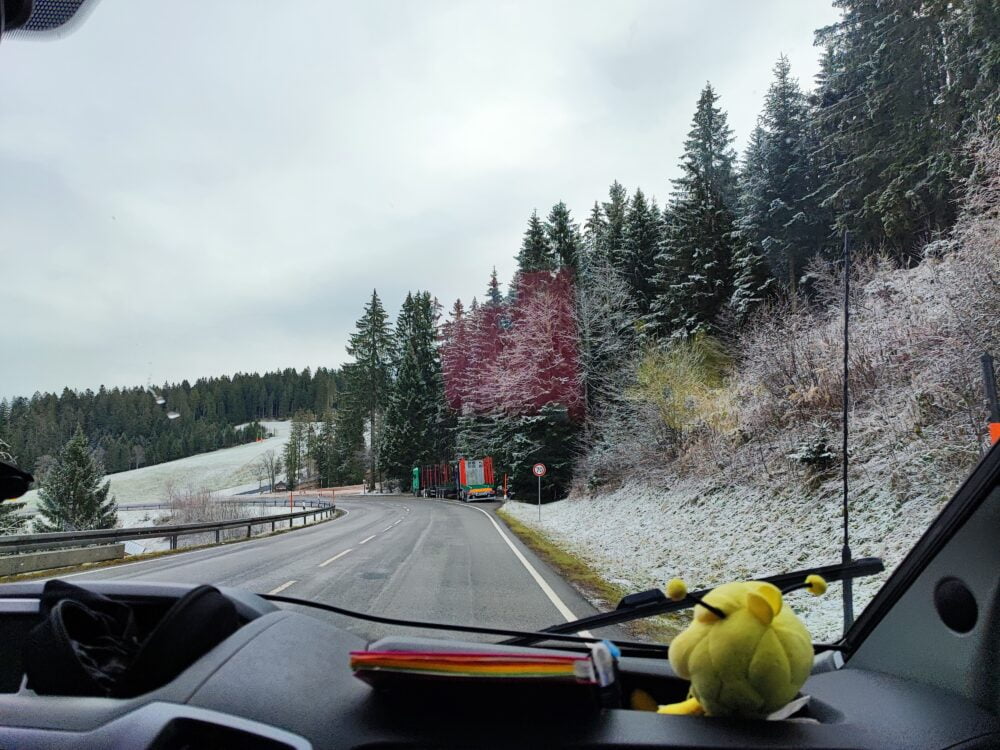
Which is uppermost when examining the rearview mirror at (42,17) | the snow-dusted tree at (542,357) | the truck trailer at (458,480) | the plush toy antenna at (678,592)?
the snow-dusted tree at (542,357)

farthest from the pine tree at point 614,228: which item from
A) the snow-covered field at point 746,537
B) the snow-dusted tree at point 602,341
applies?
the snow-covered field at point 746,537

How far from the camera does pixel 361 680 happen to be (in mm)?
1145

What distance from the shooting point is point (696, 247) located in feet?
90.1

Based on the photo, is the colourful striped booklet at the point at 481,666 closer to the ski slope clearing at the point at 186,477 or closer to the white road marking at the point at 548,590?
the white road marking at the point at 548,590

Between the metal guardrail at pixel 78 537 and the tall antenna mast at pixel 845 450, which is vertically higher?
the tall antenna mast at pixel 845 450

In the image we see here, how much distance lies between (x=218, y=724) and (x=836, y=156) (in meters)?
19.0

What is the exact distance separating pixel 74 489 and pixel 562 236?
27.6 m

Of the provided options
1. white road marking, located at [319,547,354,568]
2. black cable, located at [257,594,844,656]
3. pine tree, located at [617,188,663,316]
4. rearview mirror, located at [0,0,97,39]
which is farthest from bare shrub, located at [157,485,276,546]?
pine tree, located at [617,188,663,316]

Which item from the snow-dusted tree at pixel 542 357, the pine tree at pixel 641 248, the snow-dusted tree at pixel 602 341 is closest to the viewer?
the snow-dusted tree at pixel 602 341

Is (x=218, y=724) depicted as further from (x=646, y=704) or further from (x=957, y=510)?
(x=957, y=510)

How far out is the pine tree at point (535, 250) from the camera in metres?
33.0

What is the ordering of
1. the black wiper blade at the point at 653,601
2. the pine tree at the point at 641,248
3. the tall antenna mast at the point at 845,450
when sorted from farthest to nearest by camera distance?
the pine tree at the point at 641,248, the tall antenna mast at the point at 845,450, the black wiper blade at the point at 653,601

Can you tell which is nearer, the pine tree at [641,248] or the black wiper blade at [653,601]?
the black wiper blade at [653,601]

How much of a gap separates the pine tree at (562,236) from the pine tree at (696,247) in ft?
16.7
